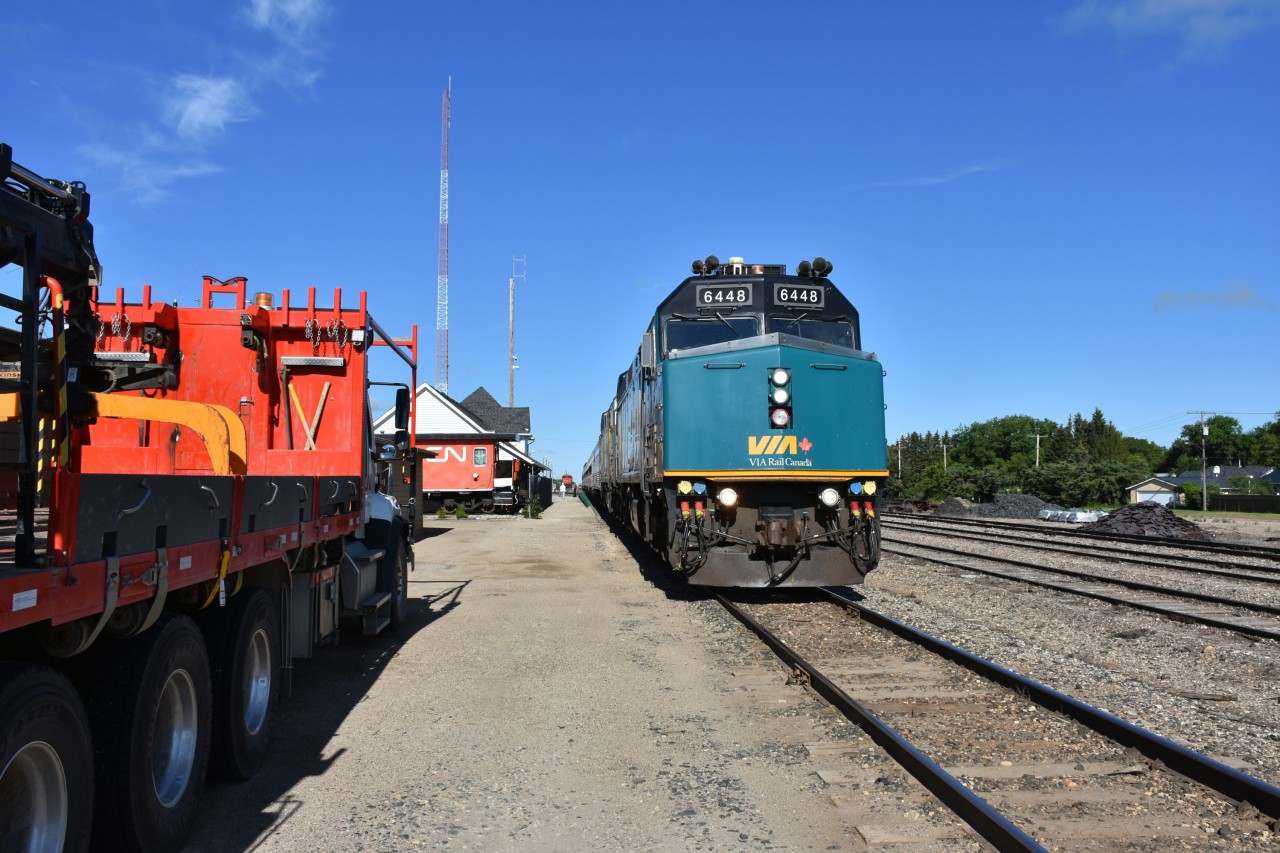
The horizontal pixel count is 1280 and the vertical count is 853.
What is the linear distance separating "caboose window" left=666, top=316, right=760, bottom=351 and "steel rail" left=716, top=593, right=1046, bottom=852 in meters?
4.94

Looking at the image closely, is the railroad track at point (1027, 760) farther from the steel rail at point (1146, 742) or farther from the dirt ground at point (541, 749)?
the dirt ground at point (541, 749)

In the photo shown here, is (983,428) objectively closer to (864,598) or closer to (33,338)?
(864,598)

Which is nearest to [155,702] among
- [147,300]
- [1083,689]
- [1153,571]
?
[147,300]

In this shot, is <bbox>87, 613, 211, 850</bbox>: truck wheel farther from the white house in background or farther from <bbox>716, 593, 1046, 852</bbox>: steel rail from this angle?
the white house in background

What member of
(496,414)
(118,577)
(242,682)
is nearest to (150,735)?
(118,577)

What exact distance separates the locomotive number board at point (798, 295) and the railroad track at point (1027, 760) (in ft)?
16.4

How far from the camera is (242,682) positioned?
16.8ft

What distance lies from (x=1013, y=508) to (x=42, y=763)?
1974 inches

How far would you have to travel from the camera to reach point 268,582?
19.4 feet

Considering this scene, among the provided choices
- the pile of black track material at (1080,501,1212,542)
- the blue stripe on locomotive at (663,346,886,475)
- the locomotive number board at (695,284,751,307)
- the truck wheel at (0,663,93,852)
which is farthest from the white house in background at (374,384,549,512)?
the truck wheel at (0,663,93,852)

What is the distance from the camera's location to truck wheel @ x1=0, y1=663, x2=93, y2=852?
2.86 metres

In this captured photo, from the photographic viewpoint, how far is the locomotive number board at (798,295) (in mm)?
11898

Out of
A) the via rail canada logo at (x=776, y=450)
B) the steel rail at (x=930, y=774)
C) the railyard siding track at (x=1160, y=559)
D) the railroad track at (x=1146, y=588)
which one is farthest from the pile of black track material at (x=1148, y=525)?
the steel rail at (x=930, y=774)

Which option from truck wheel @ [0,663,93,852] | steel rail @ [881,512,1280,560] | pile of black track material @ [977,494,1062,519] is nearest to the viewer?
truck wheel @ [0,663,93,852]
